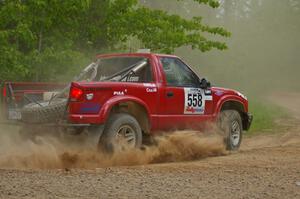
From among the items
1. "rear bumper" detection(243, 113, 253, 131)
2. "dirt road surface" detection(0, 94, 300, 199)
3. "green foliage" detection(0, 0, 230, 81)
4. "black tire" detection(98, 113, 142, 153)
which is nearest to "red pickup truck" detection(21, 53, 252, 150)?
"black tire" detection(98, 113, 142, 153)

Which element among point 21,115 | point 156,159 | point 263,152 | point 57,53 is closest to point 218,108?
point 263,152

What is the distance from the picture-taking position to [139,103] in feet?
32.8

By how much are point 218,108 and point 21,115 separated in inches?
149

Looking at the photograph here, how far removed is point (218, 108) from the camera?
11.5 meters

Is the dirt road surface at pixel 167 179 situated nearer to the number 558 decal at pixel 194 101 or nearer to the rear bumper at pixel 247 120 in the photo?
the number 558 decal at pixel 194 101

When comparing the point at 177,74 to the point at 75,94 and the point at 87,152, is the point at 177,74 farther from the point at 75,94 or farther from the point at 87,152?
the point at 87,152

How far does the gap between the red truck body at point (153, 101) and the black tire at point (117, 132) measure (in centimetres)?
17

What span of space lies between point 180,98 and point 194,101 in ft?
1.34

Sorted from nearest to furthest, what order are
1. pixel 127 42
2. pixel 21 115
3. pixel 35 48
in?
1. pixel 21 115
2. pixel 35 48
3. pixel 127 42

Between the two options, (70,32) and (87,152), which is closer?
(87,152)

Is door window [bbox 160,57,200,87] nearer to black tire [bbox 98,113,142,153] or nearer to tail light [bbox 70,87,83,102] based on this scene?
black tire [bbox 98,113,142,153]

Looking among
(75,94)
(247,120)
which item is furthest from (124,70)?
(247,120)

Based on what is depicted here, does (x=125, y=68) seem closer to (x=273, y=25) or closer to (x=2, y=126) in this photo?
(x=2, y=126)

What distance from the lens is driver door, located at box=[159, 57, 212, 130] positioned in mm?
10531
